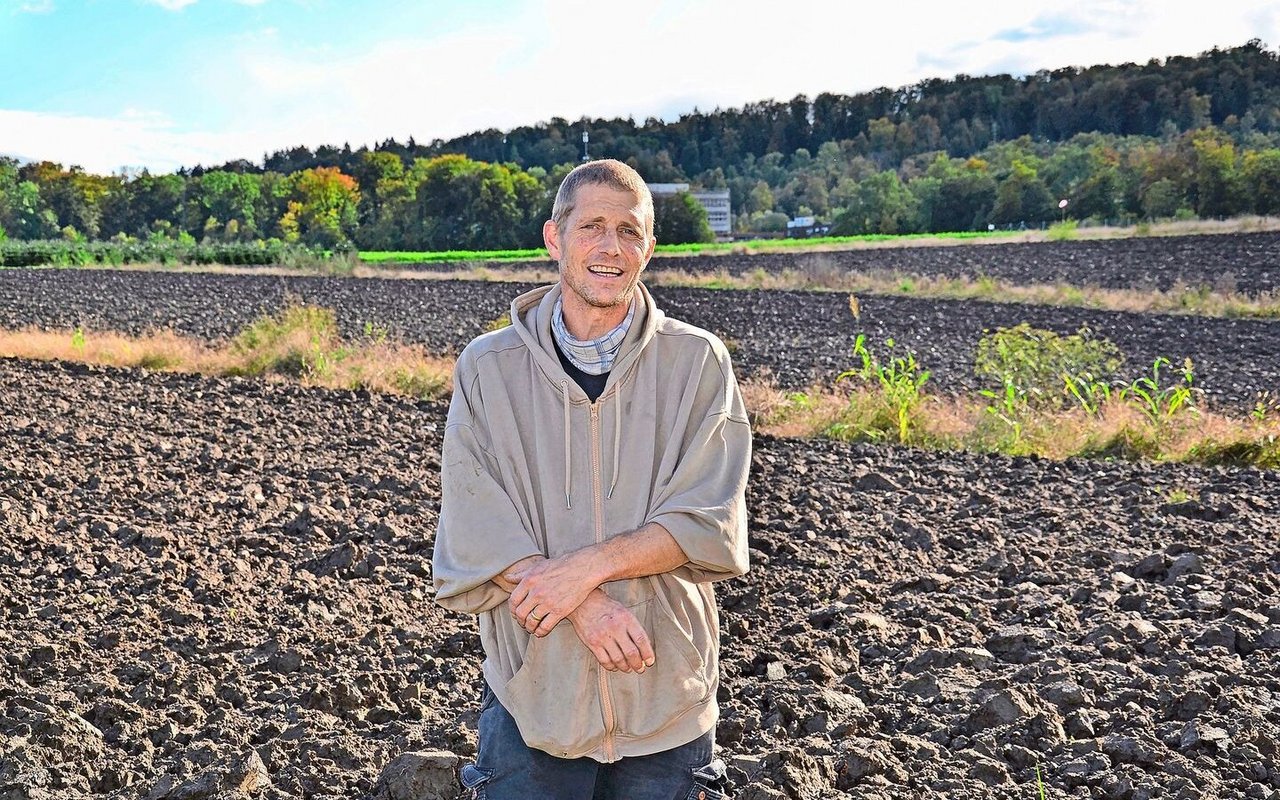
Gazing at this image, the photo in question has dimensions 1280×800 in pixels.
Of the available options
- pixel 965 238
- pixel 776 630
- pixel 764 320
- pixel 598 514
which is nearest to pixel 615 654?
pixel 598 514

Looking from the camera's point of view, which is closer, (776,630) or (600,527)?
(600,527)

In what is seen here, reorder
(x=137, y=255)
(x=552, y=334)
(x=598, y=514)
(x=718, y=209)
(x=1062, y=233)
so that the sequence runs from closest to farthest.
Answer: (x=598, y=514) → (x=552, y=334) → (x=1062, y=233) → (x=137, y=255) → (x=718, y=209)

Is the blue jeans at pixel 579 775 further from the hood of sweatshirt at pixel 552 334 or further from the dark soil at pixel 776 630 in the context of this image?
the dark soil at pixel 776 630

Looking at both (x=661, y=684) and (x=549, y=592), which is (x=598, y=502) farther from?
(x=661, y=684)

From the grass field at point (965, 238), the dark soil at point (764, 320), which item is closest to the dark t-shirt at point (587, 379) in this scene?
the dark soil at point (764, 320)

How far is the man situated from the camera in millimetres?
2125

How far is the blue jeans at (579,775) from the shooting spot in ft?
7.12

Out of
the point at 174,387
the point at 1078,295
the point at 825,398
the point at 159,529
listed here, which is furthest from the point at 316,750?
the point at 1078,295

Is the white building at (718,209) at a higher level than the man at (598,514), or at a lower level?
higher

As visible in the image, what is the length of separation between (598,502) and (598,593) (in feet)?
0.53

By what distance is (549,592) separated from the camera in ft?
6.79

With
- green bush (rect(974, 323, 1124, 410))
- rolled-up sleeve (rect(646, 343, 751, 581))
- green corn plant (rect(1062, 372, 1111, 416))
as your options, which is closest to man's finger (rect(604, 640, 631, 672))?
rolled-up sleeve (rect(646, 343, 751, 581))

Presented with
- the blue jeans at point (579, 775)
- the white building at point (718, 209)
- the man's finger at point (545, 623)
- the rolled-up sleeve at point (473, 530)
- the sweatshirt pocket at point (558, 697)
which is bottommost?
the blue jeans at point (579, 775)

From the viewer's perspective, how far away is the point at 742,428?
226 centimetres
